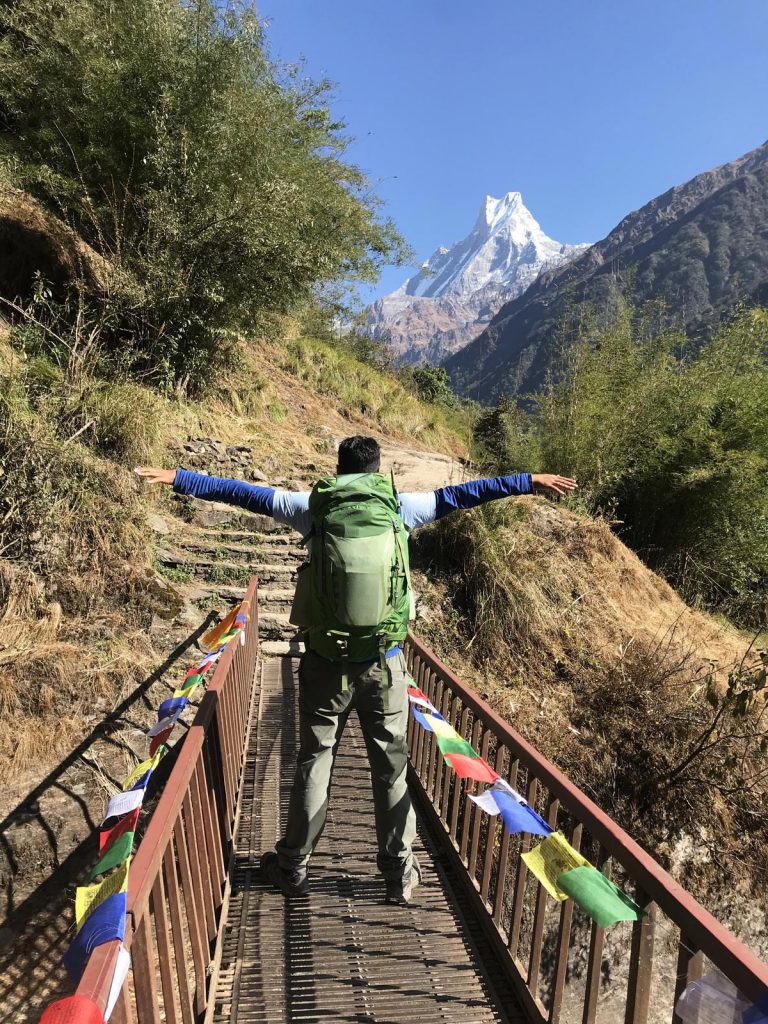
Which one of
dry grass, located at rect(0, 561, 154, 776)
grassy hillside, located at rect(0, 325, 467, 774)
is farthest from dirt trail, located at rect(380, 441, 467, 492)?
dry grass, located at rect(0, 561, 154, 776)

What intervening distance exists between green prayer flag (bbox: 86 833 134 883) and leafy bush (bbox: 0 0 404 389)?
696cm

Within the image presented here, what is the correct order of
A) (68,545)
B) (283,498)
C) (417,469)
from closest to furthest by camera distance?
(283,498)
(68,545)
(417,469)

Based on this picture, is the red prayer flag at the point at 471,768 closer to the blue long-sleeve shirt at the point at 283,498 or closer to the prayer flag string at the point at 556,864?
the prayer flag string at the point at 556,864

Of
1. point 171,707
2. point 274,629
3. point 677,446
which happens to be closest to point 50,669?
point 274,629

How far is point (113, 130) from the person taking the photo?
700 cm

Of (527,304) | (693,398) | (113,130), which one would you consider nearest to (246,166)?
(113,130)

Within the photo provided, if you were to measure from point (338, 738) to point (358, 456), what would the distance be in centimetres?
128

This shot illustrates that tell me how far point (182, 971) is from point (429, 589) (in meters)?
5.03

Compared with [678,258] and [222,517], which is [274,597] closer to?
[222,517]

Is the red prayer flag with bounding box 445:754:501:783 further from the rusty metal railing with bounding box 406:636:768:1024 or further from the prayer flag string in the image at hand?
the rusty metal railing with bounding box 406:636:768:1024

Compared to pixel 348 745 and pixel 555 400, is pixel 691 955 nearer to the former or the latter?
pixel 348 745

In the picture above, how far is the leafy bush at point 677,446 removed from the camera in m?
7.71

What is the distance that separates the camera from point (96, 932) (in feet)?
3.97

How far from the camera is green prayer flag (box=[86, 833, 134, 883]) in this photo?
152 cm
